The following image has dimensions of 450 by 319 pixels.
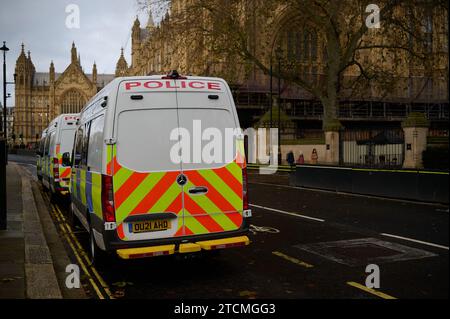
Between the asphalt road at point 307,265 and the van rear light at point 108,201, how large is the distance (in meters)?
0.91

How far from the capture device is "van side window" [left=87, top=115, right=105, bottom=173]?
633 cm

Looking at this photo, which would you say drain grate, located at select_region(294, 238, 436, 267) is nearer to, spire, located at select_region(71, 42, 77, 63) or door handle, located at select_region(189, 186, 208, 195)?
door handle, located at select_region(189, 186, 208, 195)

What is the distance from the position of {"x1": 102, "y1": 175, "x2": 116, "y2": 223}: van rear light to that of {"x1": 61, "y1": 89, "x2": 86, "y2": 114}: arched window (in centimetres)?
13361

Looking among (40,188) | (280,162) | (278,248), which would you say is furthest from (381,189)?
(280,162)

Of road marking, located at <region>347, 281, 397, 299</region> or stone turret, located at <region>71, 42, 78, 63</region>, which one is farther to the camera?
stone turret, located at <region>71, 42, 78, 63</region>

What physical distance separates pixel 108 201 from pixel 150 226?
614 millimetres

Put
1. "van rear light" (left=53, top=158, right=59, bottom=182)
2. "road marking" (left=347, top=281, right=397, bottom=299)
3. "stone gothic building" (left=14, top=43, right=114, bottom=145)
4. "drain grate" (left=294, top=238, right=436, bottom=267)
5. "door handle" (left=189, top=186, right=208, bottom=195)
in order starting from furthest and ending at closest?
"stone gothic building" (left=14, top=43, right=114, bottom=145) < "van rear light" (left=53, top=158, right=59, bottom=182) < "drain grate" (left=294, top=238, right=436, bottom=267) < "door handle" (left=189, top=186, right=208, bottom=195) < "road marking" (left=347, top=281, right=397, bottom=299)

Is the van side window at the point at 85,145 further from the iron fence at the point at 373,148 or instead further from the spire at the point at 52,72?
the spire at the point at 52,72

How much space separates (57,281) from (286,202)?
9418 mm

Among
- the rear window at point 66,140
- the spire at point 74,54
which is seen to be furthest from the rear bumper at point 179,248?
the spire at point 74,54

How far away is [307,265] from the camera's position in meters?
6.77

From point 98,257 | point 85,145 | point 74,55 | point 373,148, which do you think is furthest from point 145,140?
point 74,55

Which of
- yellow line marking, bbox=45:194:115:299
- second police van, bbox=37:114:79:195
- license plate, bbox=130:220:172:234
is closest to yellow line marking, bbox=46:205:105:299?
yellow line marking, bbox=45:194:115:299

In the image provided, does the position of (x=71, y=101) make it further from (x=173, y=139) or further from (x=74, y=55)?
(x=173, y=139)
